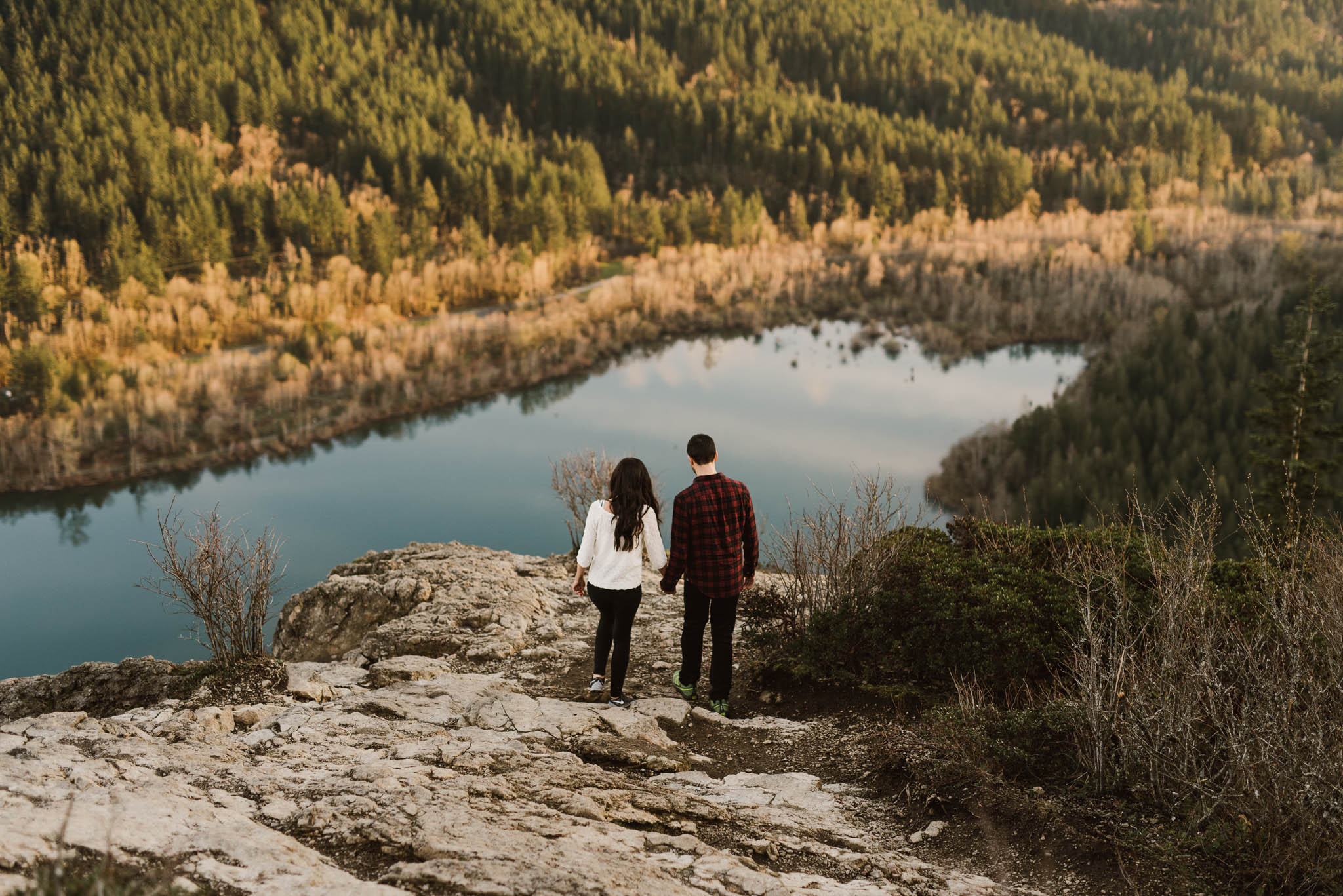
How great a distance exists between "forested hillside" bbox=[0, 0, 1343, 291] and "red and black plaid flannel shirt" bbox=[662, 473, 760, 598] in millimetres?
61236

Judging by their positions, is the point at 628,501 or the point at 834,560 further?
the point at 834,560

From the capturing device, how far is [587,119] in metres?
110

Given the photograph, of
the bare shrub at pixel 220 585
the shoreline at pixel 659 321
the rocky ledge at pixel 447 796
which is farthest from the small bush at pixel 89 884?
the shoreline at pixel 659 321

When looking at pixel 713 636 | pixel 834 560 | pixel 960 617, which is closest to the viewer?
pixel 713 636

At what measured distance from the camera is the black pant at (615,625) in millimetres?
6754

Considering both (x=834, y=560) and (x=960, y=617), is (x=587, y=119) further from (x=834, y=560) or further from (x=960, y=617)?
(x=960, y=617)

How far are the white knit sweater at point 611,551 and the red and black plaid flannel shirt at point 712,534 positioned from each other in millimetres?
179

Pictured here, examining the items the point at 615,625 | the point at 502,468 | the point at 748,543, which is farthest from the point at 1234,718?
the point at 502,468

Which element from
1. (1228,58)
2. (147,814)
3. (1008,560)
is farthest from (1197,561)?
(1228,58)

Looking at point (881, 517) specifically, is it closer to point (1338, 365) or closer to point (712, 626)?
point (712, 626)

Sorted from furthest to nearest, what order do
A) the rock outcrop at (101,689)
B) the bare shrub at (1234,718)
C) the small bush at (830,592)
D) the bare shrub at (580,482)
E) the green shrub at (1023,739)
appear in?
the bare shrub at (580,482)
the small bush at (830,592)
the rock outcrop at (101,689)
the green shrub at (1023,739)
the bare shrub at (1234,718)

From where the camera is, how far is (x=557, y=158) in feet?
317

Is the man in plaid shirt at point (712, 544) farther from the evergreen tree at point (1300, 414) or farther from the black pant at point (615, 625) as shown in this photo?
the evergreen tree at point (1300, 414)

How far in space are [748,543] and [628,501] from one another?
97cm
